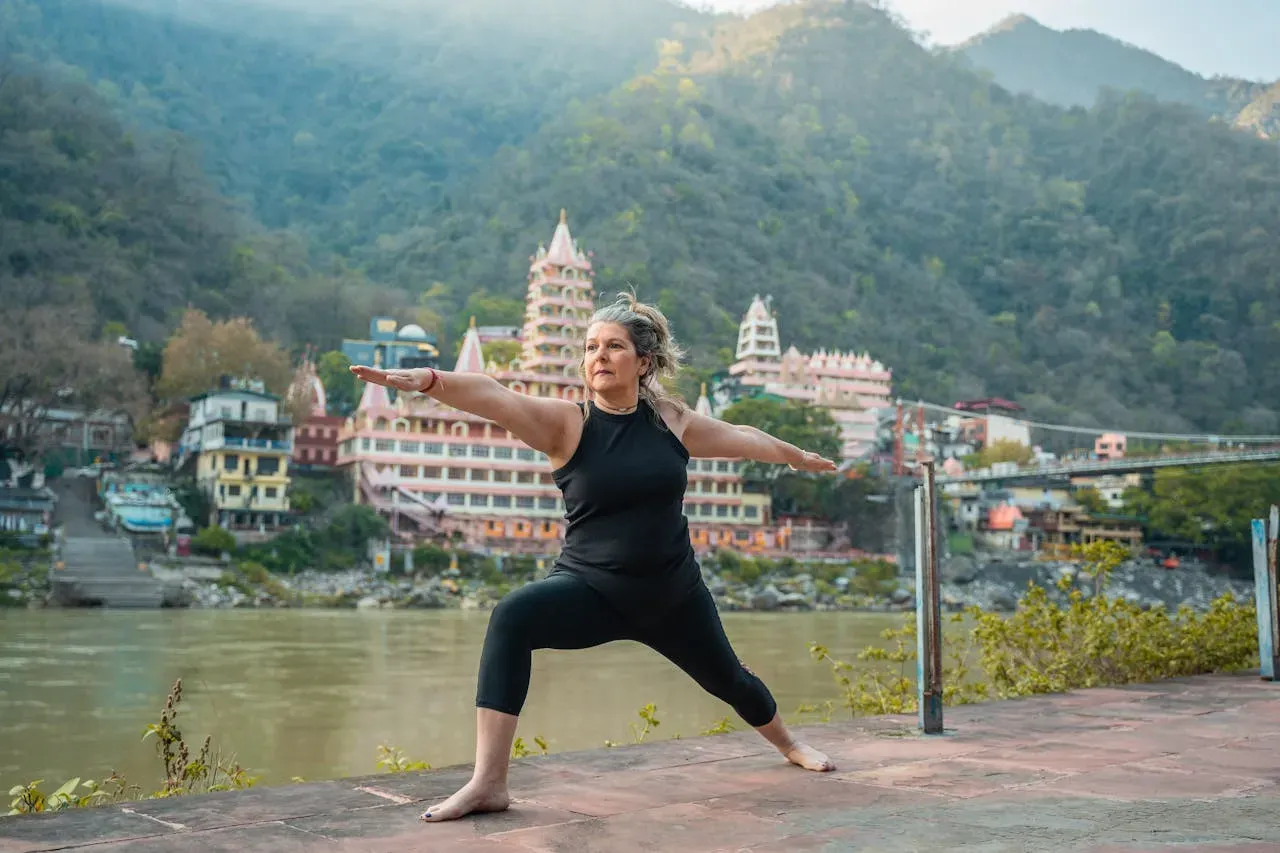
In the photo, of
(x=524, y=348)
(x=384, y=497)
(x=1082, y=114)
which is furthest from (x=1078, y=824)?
(x=1082, y=114)

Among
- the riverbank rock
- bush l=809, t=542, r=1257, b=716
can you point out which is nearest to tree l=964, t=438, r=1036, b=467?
the riverbank rock

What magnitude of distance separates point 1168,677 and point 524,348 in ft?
106

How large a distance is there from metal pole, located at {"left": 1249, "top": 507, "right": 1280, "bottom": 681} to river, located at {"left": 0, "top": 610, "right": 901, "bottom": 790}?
2.55 m

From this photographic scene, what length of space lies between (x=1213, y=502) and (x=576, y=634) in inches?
1585

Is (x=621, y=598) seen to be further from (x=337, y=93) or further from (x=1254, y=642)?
(x=337, y=93)

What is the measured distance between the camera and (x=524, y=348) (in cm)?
3609

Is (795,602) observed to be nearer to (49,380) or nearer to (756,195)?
(49,380)

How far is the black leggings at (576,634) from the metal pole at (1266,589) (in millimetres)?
2417

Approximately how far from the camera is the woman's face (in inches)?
81.4

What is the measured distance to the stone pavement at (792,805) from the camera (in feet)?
5.53

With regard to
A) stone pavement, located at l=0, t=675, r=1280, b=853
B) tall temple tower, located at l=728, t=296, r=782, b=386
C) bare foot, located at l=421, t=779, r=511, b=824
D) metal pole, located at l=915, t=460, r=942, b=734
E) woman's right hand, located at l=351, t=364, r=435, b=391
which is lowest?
stone pavement, located at l=0, t=675, r=1280, b=853

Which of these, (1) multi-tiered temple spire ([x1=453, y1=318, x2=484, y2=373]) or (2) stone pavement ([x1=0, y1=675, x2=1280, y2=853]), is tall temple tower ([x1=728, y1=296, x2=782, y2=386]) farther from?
(2) stone pavement ([x1=0, y1=675, x2=1280, y2=853])

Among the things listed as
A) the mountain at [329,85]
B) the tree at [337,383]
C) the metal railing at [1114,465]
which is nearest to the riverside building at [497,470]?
the tree at [337,383]

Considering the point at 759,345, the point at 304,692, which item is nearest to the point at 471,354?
the point at 759,345
